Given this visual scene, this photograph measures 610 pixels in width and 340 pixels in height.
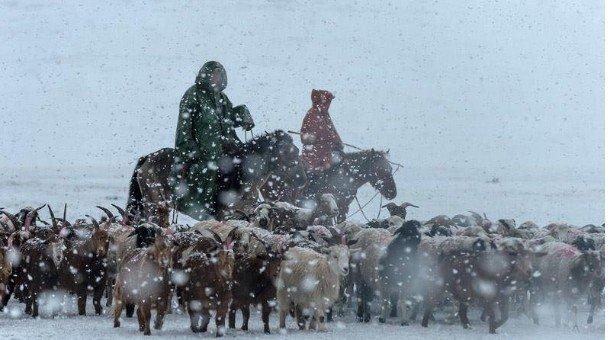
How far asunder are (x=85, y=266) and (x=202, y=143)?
2.45 m

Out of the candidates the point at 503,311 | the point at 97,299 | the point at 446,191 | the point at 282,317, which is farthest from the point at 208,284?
the point at 446,191

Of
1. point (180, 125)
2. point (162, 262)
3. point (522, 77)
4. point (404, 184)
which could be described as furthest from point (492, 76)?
point (162, 262)

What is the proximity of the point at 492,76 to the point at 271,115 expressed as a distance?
4.94m

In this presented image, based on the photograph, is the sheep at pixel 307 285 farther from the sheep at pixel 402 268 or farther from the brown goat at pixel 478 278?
the brown goat at pixel 478 278

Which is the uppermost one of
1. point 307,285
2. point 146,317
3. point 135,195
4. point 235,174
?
point 235,174

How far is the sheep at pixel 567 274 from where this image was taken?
9.65 metres

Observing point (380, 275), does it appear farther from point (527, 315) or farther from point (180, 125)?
point (180, 125)

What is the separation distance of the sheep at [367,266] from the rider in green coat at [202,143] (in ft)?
7.38

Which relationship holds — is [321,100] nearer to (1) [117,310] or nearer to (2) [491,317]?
(2) [491,317]

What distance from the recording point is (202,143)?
11.9 metres

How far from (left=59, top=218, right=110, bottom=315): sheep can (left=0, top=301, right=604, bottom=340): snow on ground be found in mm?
191

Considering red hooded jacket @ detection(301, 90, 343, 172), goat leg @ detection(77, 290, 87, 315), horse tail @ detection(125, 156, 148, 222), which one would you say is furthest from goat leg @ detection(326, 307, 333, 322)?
red hooded jacket @ detection(301, 90, 343, 172)

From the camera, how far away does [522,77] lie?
2367 centimetres

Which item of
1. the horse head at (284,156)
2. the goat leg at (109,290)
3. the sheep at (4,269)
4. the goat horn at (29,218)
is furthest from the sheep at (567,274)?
the goat horn at (29,218)
